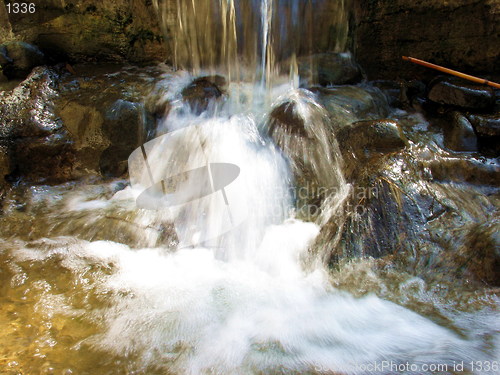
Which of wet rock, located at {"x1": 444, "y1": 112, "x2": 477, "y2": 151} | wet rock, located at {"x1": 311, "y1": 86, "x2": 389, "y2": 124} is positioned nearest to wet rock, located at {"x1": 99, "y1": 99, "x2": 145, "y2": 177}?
wet rock, located at {"x1": 311, "y1": 86, "x2": 389, "y2": 124}

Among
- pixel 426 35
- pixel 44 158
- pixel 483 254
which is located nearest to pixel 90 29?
pixel 44 158

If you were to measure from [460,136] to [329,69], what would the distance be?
220cm

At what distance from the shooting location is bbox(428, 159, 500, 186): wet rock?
12.3 feet

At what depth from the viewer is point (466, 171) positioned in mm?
3812

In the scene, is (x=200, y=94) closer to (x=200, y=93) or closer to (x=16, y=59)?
(x=200, y=93)

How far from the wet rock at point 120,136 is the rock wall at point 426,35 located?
3.67 metres

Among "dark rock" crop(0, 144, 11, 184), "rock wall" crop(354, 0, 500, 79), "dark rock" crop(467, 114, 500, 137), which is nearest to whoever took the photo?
"dark rock" crop(467, 114, 500, 137)

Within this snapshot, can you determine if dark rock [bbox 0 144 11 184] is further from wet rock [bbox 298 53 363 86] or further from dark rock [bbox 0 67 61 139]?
wet rock [bbox 298 53 363 86]

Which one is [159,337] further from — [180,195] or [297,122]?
[297,122]

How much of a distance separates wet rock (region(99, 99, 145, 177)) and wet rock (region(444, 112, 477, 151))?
13.2ft

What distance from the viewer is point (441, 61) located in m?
5.07

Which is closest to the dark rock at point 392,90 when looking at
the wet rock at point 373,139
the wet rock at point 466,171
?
the wet rock at point 373,139

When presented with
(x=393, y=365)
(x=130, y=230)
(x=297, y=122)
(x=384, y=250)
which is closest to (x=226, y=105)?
(x=297, y=122)

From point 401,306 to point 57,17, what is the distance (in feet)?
21.5
